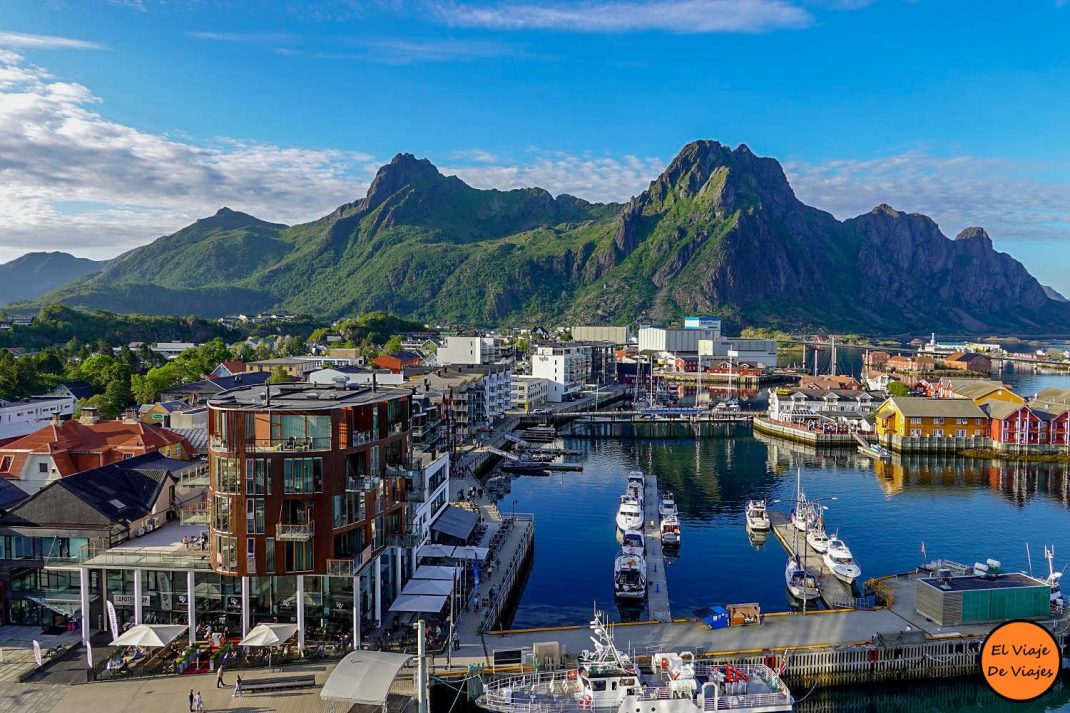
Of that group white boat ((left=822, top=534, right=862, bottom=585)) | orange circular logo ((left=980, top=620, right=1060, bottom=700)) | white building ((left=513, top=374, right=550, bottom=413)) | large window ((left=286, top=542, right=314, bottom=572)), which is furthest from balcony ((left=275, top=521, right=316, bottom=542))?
white building ((left=513, top=374, right=550, bottom=413))

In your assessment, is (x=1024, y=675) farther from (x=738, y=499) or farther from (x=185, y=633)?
(x=738, y=499)

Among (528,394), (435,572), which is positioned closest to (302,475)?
(435,572)

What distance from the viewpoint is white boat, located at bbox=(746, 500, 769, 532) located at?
65438 millimetres

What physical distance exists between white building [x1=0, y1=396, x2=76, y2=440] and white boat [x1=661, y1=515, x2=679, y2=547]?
60805mm

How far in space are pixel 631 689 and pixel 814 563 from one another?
2851cm

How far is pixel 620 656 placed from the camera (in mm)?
33938

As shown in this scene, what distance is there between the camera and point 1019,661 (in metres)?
8.25

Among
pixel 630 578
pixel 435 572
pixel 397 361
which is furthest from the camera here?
pixel 397 361

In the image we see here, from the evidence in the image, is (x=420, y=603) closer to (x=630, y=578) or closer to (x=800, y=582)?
(x=630, y=578)

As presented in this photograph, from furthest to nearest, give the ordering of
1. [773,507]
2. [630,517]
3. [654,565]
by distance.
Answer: [773,507], [630,517], [654,565]

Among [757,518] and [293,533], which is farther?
[757,518]

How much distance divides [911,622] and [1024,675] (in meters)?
38.3

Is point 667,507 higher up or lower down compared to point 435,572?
lower down

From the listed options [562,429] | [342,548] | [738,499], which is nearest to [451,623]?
[342,548]
